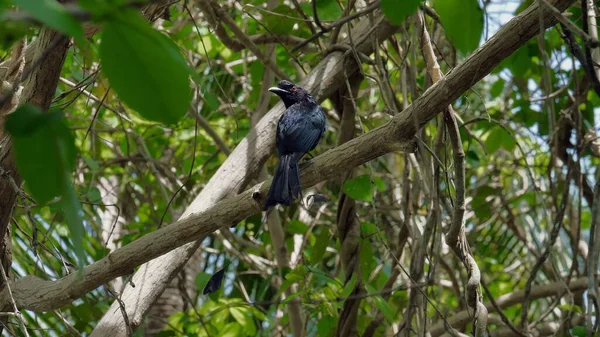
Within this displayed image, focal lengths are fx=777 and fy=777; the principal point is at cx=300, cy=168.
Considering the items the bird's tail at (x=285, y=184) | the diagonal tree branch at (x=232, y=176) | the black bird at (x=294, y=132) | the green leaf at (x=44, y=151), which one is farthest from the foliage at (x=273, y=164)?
the bird's tail at (x=285, y=184)

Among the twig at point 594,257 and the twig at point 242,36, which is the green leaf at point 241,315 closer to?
the twig at point 242,36

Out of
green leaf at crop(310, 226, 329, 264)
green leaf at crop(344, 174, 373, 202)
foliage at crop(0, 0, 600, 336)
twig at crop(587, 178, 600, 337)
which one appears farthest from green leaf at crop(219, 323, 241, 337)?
twig at crop(587, 178, 600, 337)

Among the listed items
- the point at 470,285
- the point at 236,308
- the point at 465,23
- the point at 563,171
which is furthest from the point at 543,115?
the point at 465,23

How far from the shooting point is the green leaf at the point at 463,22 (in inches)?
45.5

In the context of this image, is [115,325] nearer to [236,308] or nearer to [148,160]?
[236,308]

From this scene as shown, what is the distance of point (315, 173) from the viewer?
106 inches

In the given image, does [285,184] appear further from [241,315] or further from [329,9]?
[241,315]

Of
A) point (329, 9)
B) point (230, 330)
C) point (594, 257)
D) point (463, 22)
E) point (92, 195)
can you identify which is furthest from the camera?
Result: point (92, 195)

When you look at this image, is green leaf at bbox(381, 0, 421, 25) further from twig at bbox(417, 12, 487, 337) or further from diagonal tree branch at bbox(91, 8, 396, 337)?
diagonal tree branch at bbox(91, 8, 396, 337)

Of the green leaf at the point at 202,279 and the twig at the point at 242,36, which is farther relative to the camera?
the green leaf at the point at 202,279

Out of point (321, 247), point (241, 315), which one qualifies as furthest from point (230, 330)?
point (321, 247)

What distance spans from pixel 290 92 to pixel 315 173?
142cm

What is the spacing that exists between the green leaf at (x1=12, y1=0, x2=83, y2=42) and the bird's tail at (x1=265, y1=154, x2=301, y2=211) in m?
1.80

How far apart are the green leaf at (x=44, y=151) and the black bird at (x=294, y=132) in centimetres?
184
